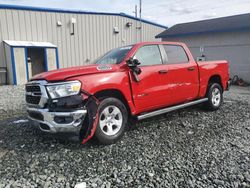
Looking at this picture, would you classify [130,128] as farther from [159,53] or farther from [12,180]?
[12,180]

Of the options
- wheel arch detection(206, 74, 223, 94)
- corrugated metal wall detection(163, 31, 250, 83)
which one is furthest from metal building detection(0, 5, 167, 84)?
wheel arch detection(206, 74, 223, 94)

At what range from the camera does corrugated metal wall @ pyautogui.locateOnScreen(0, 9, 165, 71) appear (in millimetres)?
12734

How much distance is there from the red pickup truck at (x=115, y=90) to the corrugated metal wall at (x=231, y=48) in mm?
8569

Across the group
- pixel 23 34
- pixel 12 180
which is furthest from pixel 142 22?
pixel 12 180

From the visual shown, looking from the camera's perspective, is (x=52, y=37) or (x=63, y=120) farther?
(x=52, y=37)

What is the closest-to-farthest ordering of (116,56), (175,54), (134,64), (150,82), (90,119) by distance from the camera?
(90,119) < (134,64) < (150,82) < (116,56) < (175,54)

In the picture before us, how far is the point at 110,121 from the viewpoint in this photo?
12.9 feet

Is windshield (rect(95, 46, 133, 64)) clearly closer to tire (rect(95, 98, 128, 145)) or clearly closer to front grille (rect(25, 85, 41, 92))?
tire (rect(95, 98, 128, 145))

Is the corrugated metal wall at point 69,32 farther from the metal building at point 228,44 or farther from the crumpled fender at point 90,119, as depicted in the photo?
the crumpled fender at point 90,119

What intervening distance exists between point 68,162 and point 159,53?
117 inches

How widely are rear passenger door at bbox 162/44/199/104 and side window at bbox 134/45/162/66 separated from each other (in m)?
0.26

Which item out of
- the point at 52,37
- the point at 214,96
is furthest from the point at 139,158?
the point at 52,37

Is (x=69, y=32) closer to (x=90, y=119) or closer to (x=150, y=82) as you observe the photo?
(x=150, y=82)

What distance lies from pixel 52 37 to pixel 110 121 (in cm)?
1202
